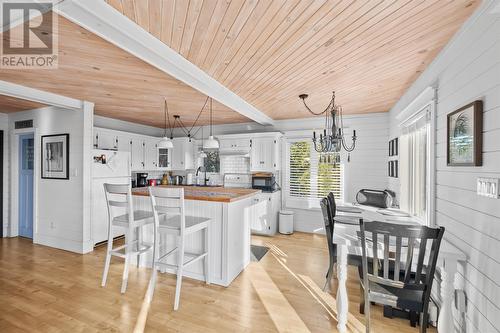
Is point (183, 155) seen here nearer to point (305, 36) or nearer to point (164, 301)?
point (164, 301)

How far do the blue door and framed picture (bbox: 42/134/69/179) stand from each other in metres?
0.63

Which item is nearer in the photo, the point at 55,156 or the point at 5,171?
the point at 55,156

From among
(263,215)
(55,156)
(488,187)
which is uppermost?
(55,156)

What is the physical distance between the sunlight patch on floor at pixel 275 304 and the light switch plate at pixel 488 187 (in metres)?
1.75

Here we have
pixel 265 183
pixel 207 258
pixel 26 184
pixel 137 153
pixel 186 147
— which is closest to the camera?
pixel 207 258

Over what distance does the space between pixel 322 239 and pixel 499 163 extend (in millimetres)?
3524

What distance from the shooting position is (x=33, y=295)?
2.51 metres

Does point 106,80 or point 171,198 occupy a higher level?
point 106,80

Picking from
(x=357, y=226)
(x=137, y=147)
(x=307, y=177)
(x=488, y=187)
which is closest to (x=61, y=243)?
(x=137, y=147)

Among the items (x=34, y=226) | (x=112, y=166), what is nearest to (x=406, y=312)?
(x=112, y=166)

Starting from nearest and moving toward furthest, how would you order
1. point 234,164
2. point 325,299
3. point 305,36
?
point 305,36 → point 325,299 → point 234,164

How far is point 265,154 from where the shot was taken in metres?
5.05

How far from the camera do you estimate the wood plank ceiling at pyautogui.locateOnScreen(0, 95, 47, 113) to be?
142 inches

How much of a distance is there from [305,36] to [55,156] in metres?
4.58
